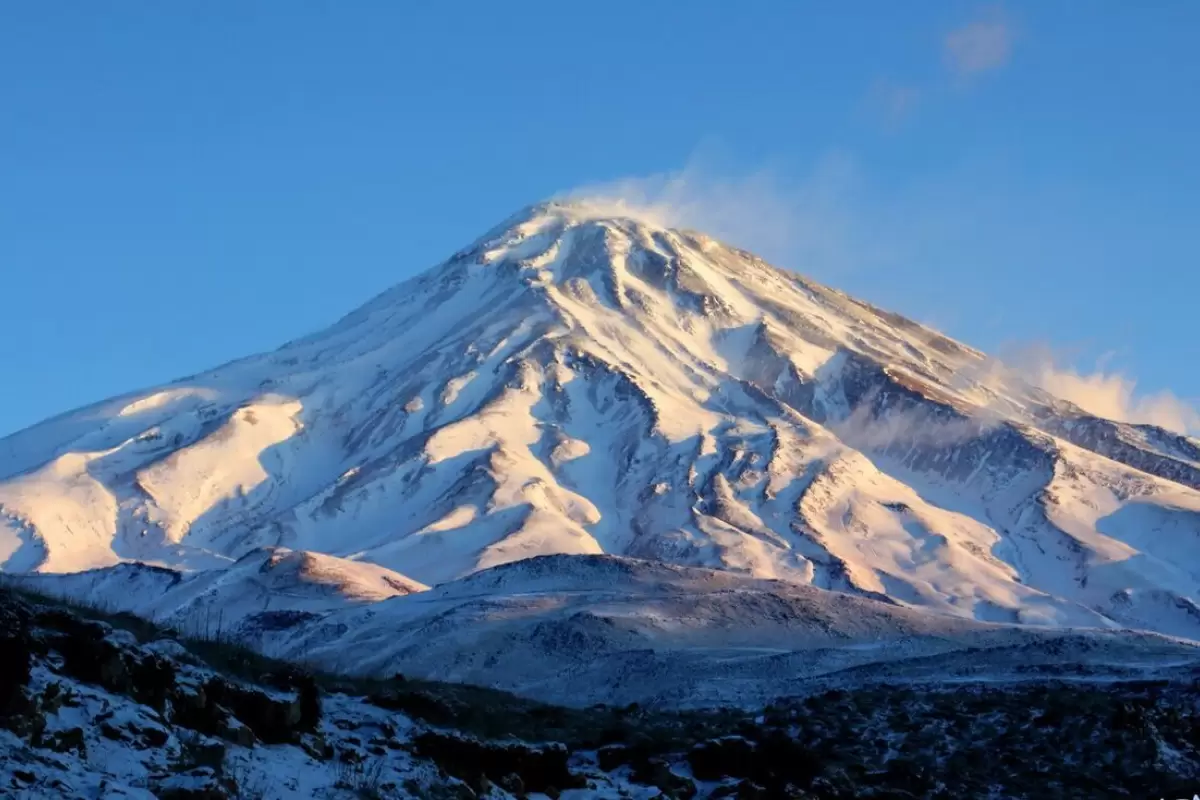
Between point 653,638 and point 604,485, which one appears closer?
point 653,638

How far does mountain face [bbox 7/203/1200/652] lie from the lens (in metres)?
112

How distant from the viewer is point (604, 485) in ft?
431

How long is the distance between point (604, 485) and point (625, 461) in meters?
4.08

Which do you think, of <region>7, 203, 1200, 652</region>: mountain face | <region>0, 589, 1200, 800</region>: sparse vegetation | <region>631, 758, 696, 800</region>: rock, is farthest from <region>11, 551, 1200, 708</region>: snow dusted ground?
<region>7, 203, 1200, 652</region>: mountain face

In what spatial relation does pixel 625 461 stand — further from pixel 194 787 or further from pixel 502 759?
pixel 194 787

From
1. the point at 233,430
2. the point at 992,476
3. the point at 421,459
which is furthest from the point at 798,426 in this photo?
the point at 233,430

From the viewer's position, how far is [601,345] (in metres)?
157

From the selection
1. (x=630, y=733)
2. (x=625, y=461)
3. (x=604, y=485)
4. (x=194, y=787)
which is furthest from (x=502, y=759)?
(x=625, y=461)

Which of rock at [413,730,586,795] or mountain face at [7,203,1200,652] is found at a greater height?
mountain face at [7,203,1200,652]

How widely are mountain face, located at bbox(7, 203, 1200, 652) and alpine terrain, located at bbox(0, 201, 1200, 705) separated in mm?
383

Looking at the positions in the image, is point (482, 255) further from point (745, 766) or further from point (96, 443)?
point (745, 766)

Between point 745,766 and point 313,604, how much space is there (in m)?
69.6

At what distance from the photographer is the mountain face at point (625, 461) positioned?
112 m

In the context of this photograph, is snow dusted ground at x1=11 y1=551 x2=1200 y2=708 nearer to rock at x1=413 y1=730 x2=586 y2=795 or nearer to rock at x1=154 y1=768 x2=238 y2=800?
rock at x1=413 y1=730 x2=586 y2=795
